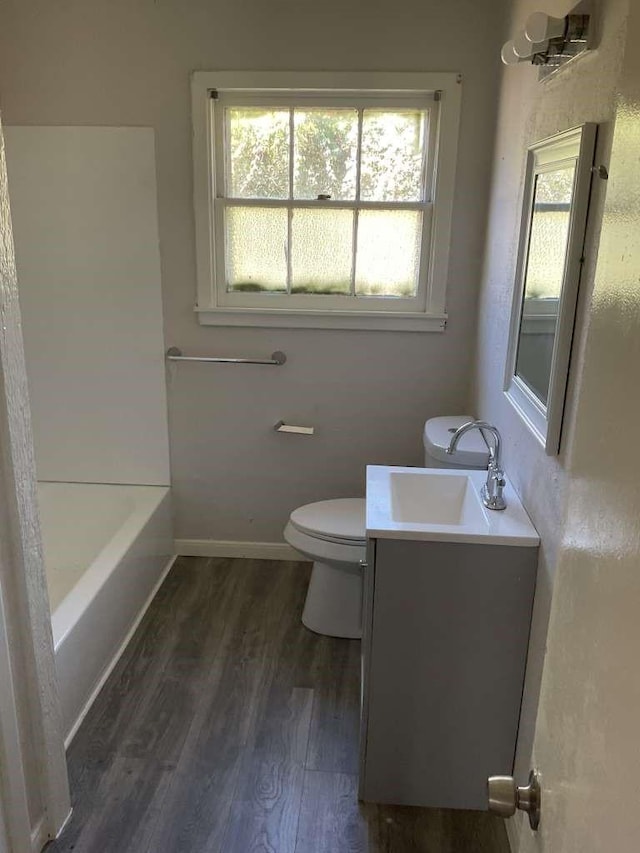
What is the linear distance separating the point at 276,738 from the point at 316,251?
182 cm

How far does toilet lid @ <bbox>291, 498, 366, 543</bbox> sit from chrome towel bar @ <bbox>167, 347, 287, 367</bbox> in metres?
0.63

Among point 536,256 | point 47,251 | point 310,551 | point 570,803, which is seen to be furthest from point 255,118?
point 570,803

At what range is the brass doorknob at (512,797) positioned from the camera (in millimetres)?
807

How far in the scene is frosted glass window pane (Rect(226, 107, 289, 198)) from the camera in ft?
8.86

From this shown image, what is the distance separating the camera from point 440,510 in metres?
2.08

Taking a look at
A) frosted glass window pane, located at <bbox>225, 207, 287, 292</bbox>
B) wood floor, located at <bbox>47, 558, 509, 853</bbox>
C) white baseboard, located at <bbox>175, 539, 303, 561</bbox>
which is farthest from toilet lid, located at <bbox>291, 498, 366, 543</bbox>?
frosted glass window pane, located at <bbox>225, 207, 287, 292</bbox>

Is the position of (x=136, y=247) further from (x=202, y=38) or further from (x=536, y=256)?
(x=536, y=256)

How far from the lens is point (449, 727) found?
1808 millimetres

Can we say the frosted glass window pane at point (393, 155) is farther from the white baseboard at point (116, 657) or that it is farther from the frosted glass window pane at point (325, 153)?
the white baseboard at point (116, 657)

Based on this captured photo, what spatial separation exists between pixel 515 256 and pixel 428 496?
76cm

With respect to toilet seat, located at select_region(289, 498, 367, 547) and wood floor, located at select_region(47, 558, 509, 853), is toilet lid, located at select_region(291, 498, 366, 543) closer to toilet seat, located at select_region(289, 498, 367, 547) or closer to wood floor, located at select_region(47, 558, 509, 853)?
toilet seat, located at select_region(289, 498, 367, 547)

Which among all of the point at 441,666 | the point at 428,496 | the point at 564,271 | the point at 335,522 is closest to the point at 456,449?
the point at 428,496

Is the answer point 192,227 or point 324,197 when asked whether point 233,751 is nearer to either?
point 192,227

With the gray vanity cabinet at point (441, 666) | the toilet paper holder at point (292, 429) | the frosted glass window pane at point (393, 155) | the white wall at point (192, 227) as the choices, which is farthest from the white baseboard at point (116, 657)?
the frosted glass window pane at point (393, 155)
